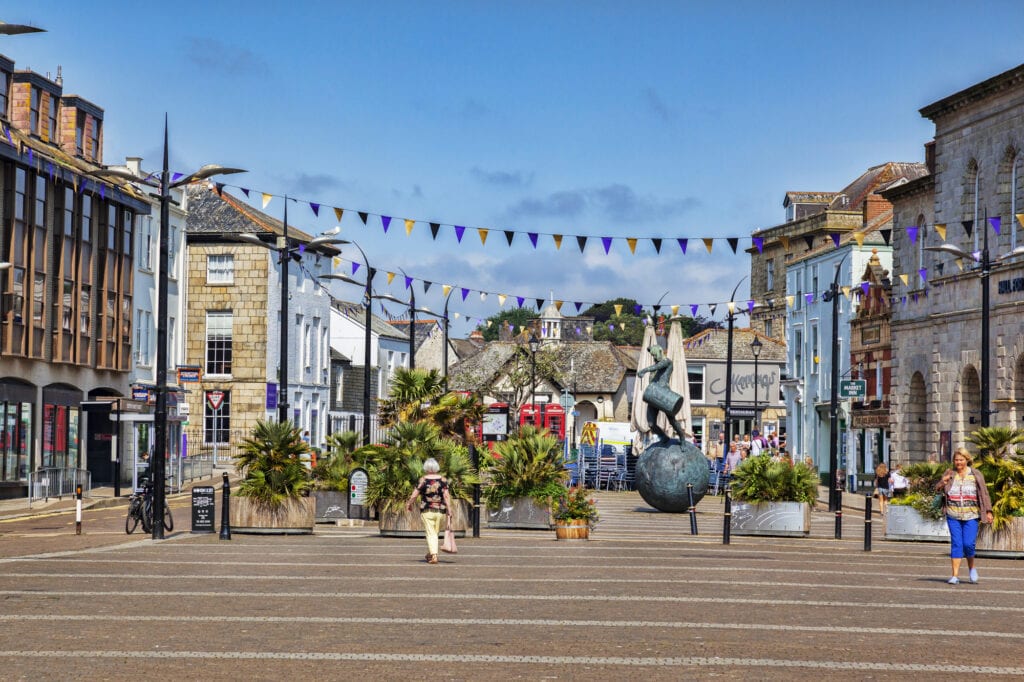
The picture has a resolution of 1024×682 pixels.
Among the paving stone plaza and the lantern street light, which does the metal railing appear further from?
the paving stone plaza

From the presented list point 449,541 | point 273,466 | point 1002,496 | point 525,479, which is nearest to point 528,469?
point 525,479

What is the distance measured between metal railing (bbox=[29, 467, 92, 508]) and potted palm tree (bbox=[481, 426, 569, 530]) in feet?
49.6

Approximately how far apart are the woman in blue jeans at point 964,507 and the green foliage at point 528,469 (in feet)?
31.3

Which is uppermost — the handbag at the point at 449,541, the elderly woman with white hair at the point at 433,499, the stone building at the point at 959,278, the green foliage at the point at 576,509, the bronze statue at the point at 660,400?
the stone building at the point at 959,278

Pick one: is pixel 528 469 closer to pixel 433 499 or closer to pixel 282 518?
pixel 282 518

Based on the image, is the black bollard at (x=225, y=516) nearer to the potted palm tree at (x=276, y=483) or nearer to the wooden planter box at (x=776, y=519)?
the potted palm tree at (x=276, y=483)

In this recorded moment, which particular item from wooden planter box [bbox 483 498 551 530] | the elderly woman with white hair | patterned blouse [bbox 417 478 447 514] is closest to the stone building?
wooden planter box [bbox 483 498 551 530]

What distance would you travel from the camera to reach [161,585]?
18.1 metres

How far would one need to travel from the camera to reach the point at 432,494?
23000 mm

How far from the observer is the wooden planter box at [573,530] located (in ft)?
90.6

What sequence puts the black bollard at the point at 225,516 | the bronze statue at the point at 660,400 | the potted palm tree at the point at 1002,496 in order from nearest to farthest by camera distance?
the potted palm tree at the point at 1002,496 → the black bollard at the point at 225,516 → the bronze statue at the point at 660,400

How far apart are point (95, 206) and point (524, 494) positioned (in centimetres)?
2756

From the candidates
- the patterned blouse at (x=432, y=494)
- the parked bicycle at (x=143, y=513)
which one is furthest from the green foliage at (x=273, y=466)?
the patterned blouse at (x=432, y=494)

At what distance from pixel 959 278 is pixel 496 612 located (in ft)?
118
